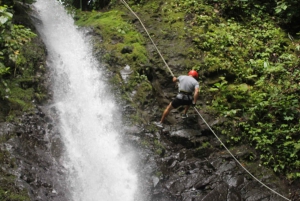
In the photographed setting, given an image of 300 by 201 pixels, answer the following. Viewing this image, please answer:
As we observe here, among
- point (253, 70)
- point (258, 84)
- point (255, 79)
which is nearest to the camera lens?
point (258, 84)

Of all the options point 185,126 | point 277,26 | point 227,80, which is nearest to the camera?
point 185,126

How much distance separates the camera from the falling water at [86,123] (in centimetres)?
719

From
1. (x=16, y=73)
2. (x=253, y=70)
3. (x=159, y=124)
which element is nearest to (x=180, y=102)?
(x=159, y=124)

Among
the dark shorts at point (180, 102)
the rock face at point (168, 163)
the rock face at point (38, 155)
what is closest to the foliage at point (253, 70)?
the rock face at point (168, 163)

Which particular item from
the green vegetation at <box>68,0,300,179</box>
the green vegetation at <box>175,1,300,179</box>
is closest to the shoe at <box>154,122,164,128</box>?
the green vegetation at <box>68,0,300,179</box>

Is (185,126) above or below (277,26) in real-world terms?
below

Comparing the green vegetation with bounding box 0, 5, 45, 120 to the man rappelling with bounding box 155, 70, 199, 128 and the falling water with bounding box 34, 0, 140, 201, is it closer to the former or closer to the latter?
the falling water with bounding box 34, 0, 140, 201

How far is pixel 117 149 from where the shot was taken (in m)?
8.12

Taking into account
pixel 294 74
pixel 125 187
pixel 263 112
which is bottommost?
pixel 125 187

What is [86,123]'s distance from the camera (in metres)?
8.68

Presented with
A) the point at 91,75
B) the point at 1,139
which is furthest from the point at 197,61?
the point at 1,139

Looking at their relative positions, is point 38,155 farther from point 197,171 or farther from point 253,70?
point 253,70

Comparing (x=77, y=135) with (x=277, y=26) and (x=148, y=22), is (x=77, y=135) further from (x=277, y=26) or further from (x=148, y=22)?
(x=277, y=26)

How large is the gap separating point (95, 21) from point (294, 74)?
744 cm
